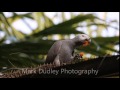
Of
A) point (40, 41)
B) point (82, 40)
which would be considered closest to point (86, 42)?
point (82, 40)

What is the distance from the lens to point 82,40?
84.0 inches

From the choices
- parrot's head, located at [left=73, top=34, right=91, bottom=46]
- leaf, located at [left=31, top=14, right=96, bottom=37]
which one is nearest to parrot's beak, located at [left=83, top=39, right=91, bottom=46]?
parrot's head, located at [left=73, top=34, right=91, bottom=46]

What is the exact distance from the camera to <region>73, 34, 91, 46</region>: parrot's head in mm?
2123

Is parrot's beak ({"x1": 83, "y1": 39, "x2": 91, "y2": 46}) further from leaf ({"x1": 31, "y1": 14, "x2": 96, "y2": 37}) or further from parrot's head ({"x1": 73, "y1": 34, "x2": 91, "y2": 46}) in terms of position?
leaf ({"x1": 31, "y1": 14, "x2": 96, "y2": 37})

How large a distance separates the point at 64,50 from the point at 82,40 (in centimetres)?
13

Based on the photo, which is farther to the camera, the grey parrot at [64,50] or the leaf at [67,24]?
the leaf at [67,24]

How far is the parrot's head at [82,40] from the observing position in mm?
2123

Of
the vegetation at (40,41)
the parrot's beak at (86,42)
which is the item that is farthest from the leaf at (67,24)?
the parrot's beak at (86,42)

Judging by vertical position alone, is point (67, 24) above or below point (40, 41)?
above

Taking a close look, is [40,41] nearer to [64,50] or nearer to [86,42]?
[64,50]

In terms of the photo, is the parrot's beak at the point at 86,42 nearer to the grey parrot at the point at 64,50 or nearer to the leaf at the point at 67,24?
the grey parrot at the point at 64,50

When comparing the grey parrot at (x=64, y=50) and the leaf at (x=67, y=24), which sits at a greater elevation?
the leaf at (x=67, y=24)
